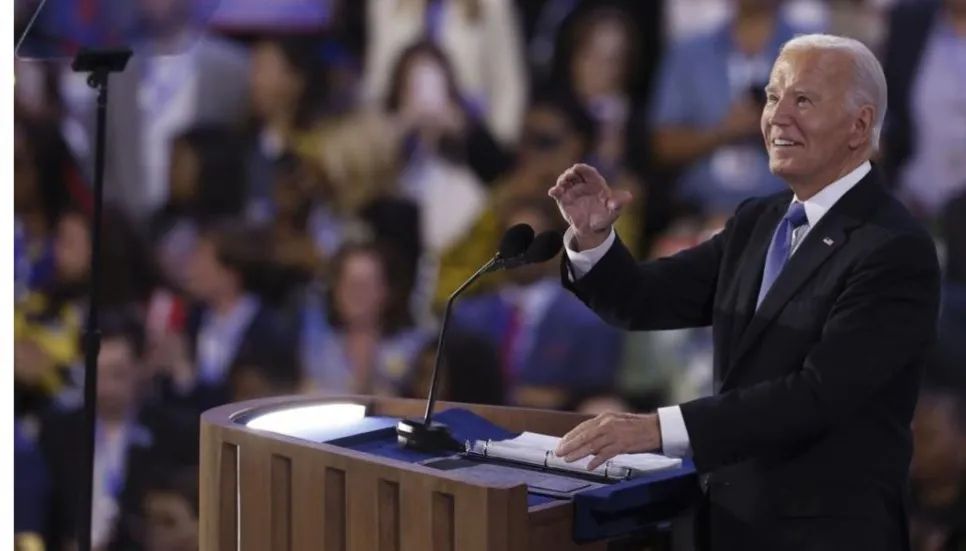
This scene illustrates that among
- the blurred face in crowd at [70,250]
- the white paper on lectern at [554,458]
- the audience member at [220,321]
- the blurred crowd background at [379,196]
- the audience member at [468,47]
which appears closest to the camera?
the white paper on lectern at [554,458]

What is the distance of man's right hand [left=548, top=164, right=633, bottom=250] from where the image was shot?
6.28 feet

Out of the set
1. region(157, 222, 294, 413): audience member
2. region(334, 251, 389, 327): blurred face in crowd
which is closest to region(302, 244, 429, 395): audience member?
region(334, 251, 389, 327): blurred face in crowd

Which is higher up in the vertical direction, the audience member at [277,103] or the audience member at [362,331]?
the audience member at [277,103]

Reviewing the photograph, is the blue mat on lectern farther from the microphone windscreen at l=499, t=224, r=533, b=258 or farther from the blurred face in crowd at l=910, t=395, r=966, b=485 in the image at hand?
the blurred face in crowd at l=910, t=395, r=966, b=485

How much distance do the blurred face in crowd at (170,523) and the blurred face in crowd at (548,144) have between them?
Result: 183 cm

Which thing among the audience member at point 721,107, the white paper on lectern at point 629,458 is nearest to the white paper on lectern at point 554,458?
the white paper on lectern at point 629,458

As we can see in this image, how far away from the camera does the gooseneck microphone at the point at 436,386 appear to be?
72.8 inches

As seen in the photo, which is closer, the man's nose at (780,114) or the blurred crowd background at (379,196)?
the man's nose at (780,114)

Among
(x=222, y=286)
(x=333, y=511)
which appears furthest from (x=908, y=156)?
(x=222, y=286)

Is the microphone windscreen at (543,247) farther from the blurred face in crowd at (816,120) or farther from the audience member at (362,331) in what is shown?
the audience member at (362,331)

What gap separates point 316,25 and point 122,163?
0.94 metres

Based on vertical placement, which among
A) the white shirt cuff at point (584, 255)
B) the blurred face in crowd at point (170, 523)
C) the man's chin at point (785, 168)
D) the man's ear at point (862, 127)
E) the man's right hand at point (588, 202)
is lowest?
the blurred face in crowd at point (170, 523)

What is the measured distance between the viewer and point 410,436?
1.89 metres

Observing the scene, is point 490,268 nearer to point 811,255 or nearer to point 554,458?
point 554,458
